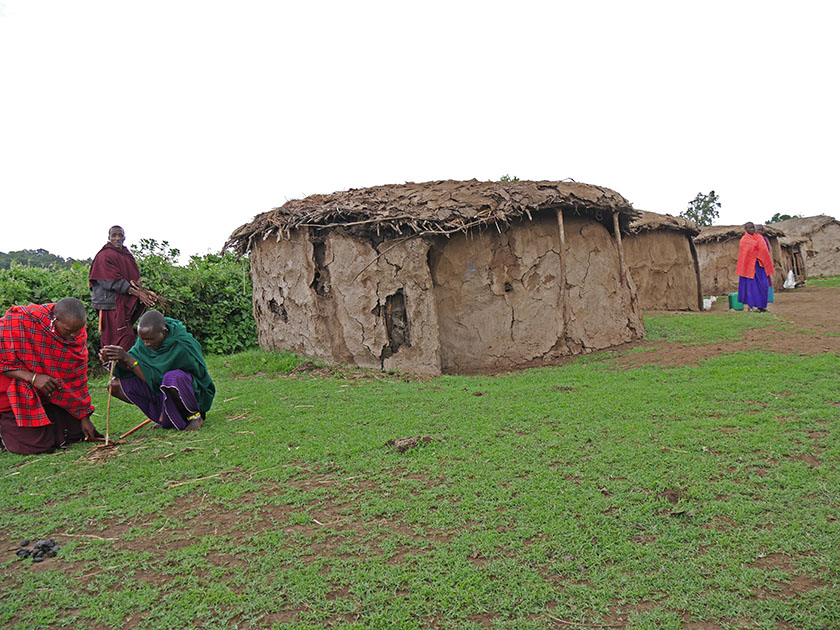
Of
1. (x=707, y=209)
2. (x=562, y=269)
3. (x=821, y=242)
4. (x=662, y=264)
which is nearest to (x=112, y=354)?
(x=562, y=269)

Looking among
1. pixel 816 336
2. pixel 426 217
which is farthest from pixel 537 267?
pixel 816 336

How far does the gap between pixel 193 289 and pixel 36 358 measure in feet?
22.3

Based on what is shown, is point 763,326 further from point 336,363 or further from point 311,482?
point 311,482

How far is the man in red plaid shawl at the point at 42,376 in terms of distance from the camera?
177 inches

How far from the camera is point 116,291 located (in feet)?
21.2

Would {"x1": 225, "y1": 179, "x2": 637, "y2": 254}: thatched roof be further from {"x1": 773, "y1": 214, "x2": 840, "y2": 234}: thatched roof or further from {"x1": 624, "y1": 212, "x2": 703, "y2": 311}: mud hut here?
{"x1": 773, "y1": 214, "x2": 840, "y2": 234}: thatched roof

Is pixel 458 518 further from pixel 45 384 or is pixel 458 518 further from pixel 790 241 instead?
pixel 790 241

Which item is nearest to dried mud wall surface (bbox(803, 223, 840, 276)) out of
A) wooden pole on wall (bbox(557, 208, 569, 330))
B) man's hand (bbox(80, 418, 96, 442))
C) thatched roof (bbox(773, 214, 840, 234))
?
thatched roof (bbox(773, 214, 840, 234))

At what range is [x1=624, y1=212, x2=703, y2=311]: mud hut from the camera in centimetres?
1414

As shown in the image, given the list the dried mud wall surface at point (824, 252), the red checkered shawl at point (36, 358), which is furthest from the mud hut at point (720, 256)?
the red checkered shawl at point (36, 358)

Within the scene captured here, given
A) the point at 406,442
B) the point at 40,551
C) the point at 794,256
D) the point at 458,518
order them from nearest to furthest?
the point at 40,551
the point at 458,518
the point at 406,442
the point at 794,256

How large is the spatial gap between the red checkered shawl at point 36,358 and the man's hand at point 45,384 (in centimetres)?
8

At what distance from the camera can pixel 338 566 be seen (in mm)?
2635

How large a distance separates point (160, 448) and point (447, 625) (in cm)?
329
